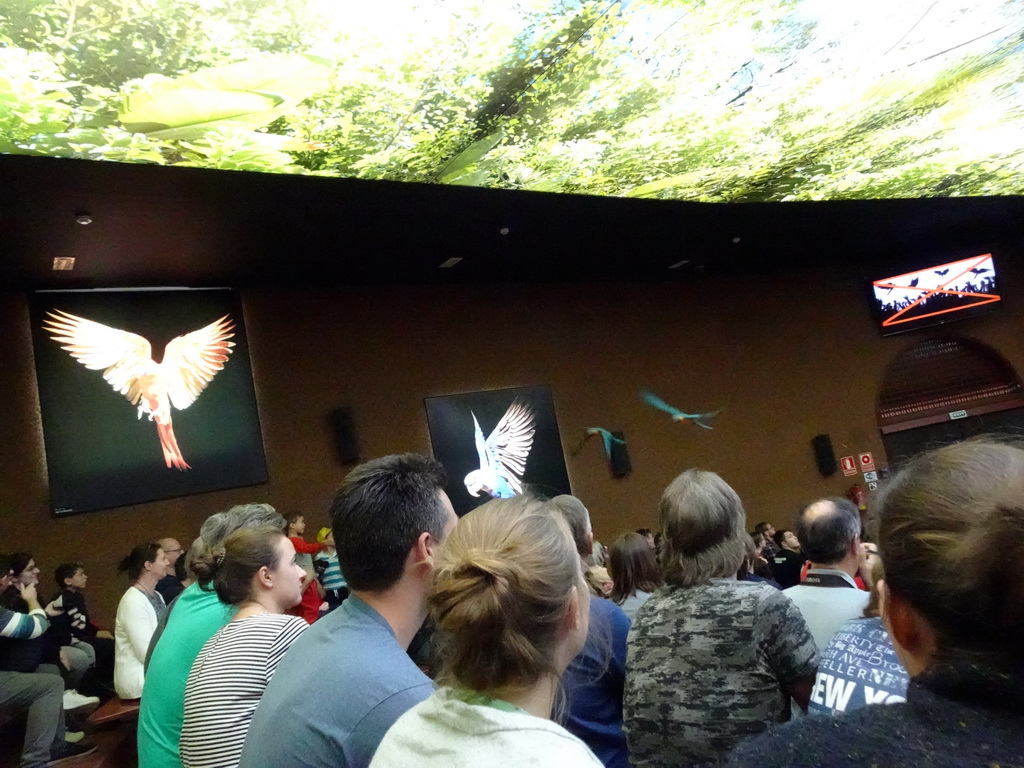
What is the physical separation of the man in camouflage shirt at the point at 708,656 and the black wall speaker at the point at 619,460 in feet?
19.7

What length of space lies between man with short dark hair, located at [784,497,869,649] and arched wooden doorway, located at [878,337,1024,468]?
791 centimetres

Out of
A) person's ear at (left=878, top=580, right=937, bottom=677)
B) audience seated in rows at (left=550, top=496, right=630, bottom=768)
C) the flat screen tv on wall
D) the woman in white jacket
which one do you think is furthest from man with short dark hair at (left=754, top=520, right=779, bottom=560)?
person's ear at (left=878, top=580, right=937, bottom=677)

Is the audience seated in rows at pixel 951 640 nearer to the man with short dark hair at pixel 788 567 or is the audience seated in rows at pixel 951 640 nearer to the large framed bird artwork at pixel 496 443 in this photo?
the man with short dark hair at pixel 788 567

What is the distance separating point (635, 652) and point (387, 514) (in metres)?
0.62

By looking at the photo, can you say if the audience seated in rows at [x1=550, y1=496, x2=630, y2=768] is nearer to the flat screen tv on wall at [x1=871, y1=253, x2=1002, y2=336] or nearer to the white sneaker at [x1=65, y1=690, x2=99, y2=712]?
the white sneaker at [x1=65, y1=690, x2=99, y2=712]

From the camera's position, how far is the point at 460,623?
88 cm

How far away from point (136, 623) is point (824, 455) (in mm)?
7278

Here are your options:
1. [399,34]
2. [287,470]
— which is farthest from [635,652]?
[287,470]

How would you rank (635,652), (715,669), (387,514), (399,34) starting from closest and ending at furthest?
(387,514) < (715,669) < (635,652) < (399,34)

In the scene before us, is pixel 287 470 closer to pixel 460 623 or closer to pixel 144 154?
pixel 144 154

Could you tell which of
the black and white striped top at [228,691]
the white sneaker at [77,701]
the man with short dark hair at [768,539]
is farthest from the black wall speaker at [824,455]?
the black and white striped top at [228,691]

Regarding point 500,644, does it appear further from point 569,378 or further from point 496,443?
point 569,378

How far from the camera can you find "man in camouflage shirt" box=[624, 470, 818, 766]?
4.56 feet

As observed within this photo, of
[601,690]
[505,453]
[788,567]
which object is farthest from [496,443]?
[601,690]
